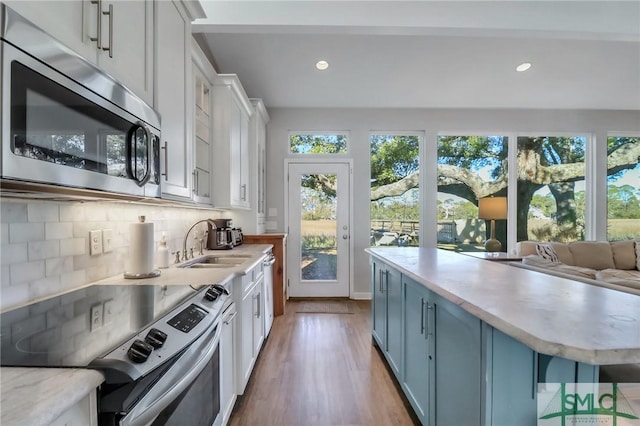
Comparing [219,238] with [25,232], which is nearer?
[25,232]

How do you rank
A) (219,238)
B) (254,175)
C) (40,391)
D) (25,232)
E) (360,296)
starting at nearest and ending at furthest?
(40,391)
(25,232)
(219,238)
(254,175)
(360,296)

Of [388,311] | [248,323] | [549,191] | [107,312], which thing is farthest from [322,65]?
[549,191]

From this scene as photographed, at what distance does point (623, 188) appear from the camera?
4.61 metres

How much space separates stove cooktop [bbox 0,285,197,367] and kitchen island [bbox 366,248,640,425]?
108 centimetres

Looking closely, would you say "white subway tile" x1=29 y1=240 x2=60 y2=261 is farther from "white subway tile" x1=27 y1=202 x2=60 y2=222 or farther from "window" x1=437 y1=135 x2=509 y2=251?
"window" x1=437 y1=135 x2=509 y2=251

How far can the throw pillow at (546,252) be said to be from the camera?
3404 mm

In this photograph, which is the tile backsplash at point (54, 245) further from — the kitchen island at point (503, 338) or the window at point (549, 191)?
the window at point (549, 191)

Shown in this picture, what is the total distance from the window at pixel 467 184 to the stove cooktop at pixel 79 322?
163 inches

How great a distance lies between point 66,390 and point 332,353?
2.30m

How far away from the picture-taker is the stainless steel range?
644mm

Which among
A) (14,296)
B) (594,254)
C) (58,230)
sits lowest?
(594,254)

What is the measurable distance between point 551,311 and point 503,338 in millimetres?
183

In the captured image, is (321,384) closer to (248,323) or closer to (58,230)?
(248,323)

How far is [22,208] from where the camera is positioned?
103 cm
